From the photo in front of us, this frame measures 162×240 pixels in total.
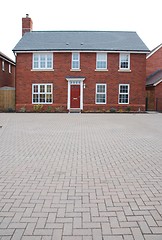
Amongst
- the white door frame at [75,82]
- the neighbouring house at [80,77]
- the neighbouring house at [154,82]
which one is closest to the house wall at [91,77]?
the neighbouring house at [80,77]

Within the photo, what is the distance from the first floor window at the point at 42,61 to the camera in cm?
2836

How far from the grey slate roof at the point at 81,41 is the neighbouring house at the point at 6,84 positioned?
4652 mm

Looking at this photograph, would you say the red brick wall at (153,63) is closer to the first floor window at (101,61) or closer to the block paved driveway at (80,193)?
the first floor window at (101,61)

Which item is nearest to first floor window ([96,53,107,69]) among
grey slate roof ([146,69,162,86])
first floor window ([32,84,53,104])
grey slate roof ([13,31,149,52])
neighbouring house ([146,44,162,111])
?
grey slate roof ([13,31,149,52])

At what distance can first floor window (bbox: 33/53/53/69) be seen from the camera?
28361mm

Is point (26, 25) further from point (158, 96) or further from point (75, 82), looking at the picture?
point (158, 96)

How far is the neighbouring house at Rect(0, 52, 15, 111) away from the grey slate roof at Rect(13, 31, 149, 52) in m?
4.65

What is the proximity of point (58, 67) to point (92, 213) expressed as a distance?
25361 mm

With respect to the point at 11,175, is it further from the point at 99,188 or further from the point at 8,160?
the point at 99,188

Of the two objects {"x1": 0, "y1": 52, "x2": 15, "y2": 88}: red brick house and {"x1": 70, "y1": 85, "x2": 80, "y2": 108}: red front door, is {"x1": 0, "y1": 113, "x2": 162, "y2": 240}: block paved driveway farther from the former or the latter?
{"x1": 0, "y1": 52, "x2": 15, "y2": 88}: red brick house

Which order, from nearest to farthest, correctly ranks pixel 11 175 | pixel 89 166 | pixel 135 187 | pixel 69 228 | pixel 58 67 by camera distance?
pixel 69 228 → pixel 135 187 → pixel 11 175 → pixel 89 166 → pixel 58 67

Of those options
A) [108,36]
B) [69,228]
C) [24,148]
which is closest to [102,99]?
[108,36]

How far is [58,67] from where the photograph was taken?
1114 inches

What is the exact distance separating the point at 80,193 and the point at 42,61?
25.1 m
